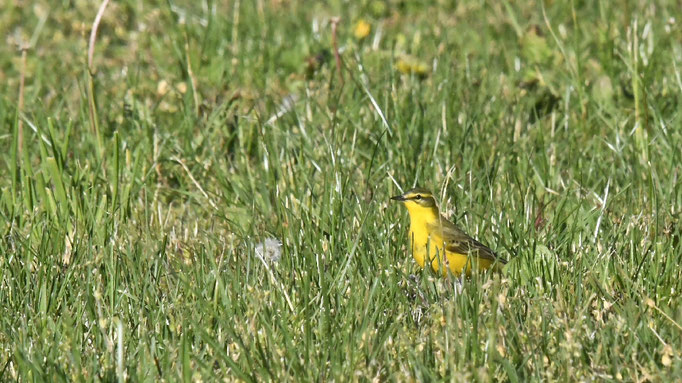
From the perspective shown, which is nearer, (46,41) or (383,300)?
(383,300)

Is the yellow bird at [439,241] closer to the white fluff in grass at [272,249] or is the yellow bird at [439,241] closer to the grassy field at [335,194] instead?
the grassy field at [335,194]

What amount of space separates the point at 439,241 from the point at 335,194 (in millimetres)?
453

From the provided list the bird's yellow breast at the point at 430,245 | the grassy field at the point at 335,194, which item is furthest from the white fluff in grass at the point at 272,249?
the bird's yellow breast at the point at 430,245

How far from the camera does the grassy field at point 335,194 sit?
3.29 meters

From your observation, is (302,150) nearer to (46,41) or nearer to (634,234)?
(634,234)

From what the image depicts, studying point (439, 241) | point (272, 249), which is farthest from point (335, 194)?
point (439, 241)

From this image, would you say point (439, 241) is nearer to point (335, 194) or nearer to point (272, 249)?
point (335, 194)

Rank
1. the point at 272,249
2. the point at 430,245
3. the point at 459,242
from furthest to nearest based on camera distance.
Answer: the point at 272,249, the point at 459,242, the point at 430,245

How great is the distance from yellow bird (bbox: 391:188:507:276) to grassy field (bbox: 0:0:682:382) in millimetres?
118

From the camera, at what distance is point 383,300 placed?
362 centimetres

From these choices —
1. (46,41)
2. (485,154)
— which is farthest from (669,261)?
(46,41)

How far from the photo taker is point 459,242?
4.18 meters

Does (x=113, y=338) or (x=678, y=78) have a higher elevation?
(x=678, y=78)

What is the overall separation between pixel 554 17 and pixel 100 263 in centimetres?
441
